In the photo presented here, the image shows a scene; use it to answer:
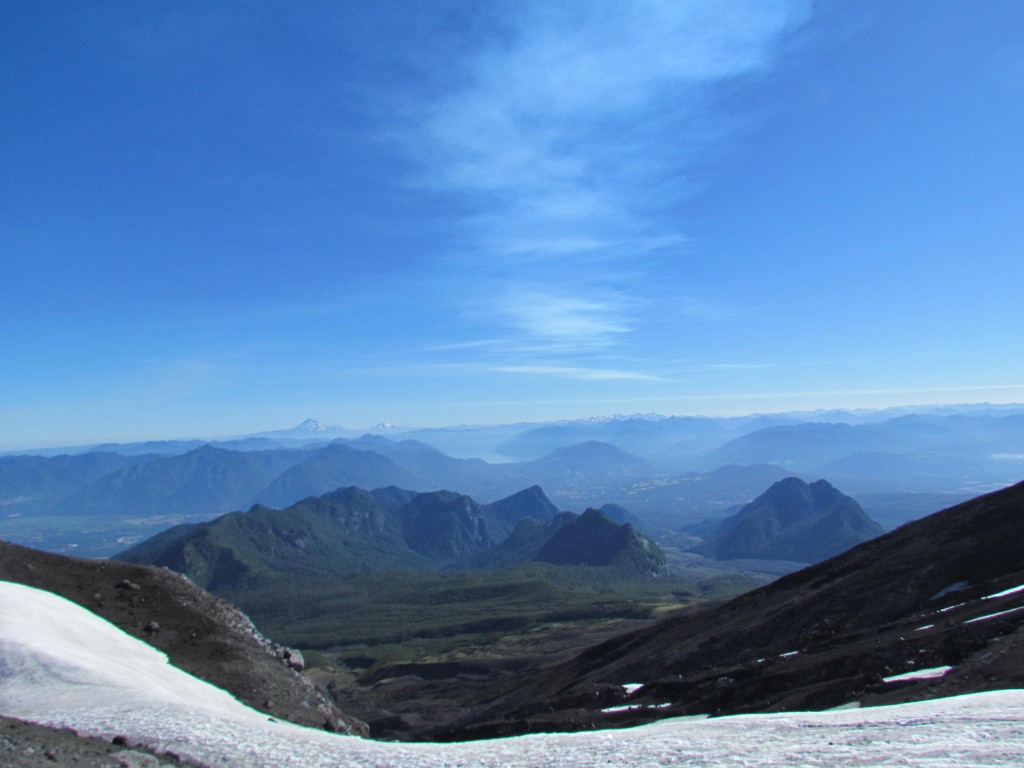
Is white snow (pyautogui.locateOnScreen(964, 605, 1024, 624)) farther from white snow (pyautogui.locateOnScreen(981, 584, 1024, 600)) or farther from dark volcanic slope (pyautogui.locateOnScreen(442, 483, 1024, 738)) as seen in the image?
white snow (pyautogui.locateOnScreen(981, 584, 1024, 600))

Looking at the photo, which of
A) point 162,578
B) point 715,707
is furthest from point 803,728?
point 162,578

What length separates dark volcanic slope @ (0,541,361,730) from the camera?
3697cm

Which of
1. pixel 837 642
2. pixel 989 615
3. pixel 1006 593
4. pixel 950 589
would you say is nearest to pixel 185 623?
pixel 837 642

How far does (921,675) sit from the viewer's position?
2991 cm

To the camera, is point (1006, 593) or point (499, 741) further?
point (1006, 593)

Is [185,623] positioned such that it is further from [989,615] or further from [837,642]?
[989,615]

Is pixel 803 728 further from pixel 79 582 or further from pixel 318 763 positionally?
pixel 79 582

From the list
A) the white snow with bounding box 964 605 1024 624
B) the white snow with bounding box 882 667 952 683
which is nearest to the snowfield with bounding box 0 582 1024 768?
the white snow with bounding box 882 667 952 683

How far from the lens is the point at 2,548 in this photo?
161 feet

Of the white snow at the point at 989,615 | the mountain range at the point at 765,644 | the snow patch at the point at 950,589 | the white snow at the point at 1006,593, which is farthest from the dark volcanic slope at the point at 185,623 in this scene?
the snow patch at the point at 950,589

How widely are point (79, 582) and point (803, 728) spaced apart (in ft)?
174

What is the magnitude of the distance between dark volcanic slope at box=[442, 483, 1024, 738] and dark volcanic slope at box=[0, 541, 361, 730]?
14.6 metres

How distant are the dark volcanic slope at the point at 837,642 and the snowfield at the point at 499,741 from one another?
7.36 meters

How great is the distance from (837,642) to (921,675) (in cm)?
1949
